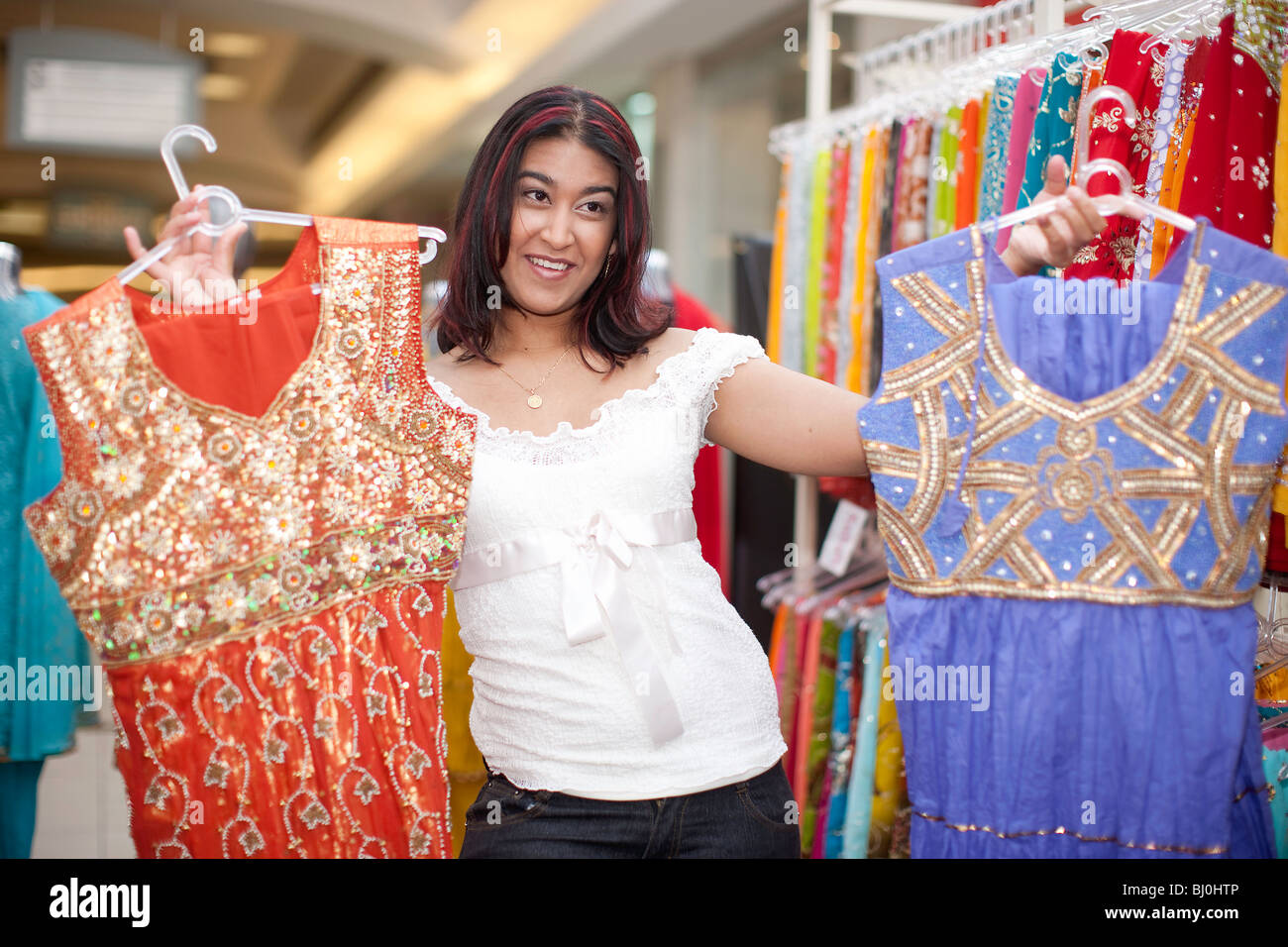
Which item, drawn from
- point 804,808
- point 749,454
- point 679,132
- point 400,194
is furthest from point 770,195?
point 749,454

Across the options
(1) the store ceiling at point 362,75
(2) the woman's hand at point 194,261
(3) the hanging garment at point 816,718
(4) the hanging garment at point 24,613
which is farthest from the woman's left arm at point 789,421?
(1) the store ceiling at point 362,75

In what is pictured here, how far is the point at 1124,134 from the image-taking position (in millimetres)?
1739

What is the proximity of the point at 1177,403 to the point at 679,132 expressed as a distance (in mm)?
5066

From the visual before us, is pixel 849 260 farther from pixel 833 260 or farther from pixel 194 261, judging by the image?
pixel 194 261

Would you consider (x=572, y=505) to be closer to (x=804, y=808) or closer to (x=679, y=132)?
(x=804, y=808)

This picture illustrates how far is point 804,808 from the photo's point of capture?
2.55 meters

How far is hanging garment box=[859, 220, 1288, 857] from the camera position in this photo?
1292mm

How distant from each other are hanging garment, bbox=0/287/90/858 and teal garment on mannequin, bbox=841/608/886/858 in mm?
1589

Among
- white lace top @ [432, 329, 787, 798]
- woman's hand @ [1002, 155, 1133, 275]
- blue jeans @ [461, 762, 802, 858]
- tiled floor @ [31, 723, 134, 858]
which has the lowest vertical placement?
tiled floor @ [31, 723, 134, 858]

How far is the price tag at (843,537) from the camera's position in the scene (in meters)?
2.60

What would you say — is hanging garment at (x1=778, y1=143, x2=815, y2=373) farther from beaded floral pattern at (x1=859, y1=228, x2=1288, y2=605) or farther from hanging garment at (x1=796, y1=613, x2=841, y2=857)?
beaded floral pattern at (x1=859, y1=228, x2=1288, y2=605)

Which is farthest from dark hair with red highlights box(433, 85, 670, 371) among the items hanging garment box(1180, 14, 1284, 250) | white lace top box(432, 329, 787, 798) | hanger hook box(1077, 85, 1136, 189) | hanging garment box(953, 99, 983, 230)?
hanging garment box(953, 99, 983, 230)

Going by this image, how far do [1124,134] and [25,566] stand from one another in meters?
2.21
